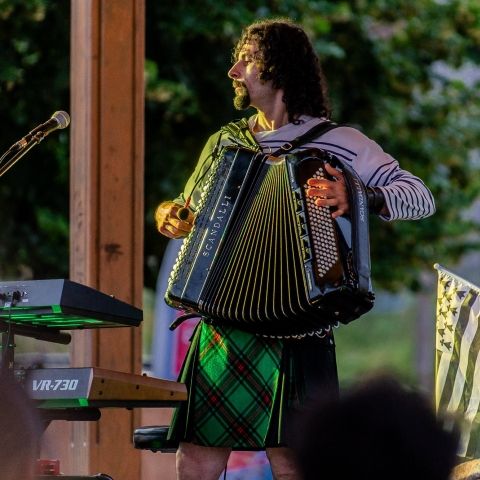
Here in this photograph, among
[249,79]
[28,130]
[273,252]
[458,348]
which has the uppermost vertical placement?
[28,130]

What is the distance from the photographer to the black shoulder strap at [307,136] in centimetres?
355

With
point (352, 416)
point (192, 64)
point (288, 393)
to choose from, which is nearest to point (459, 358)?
point (288, 393)

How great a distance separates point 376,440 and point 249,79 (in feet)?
7.25

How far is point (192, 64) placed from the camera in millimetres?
9102

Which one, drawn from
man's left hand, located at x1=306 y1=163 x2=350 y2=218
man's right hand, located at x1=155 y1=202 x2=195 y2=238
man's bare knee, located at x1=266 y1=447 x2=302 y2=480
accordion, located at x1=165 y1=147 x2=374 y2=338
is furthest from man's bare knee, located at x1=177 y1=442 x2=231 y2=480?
man's left hand, located at x1=306 y1=163 x2=350 y2=218

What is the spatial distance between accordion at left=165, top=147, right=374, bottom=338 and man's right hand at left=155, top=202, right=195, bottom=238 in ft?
0.22

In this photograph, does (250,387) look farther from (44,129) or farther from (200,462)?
(44,129)

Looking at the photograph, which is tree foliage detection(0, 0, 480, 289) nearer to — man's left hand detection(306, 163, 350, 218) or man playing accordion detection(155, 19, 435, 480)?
man playing accordion detection(155, 19, 435, 480)

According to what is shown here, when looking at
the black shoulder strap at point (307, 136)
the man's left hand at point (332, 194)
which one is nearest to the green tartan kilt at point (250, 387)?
the man's left hand at point (332, 194)

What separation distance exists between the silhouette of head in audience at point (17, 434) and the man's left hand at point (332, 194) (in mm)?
1645

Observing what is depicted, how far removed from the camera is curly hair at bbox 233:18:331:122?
12.1ft

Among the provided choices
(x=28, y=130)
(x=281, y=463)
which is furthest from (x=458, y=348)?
(x=28, y=130)

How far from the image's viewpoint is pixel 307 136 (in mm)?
3576

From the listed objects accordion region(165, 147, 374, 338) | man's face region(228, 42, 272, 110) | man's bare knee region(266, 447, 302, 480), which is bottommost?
man's bare knee region(266, 447, 302, 480)
